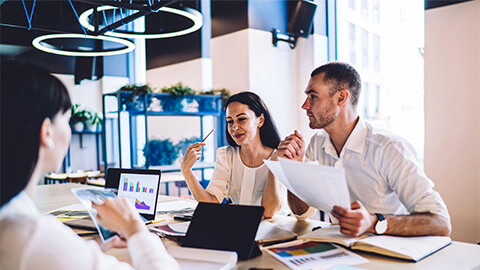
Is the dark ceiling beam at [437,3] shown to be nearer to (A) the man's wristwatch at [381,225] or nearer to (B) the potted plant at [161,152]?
(A) the man's wristwatch at [381,225]

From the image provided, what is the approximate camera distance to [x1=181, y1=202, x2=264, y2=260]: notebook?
4.33ft

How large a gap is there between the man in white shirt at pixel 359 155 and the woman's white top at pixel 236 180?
0.36 metres

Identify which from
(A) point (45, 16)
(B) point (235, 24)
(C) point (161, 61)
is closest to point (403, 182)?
(B) point (235, 24)

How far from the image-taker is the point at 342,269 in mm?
1180

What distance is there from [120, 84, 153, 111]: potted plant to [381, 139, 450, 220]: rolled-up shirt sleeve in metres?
3.45

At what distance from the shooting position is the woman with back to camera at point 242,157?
241cm

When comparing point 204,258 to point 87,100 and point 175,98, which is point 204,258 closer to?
point 175,98

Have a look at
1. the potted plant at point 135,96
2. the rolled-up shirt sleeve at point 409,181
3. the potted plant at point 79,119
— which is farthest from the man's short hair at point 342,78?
the potted plant at point 79,119

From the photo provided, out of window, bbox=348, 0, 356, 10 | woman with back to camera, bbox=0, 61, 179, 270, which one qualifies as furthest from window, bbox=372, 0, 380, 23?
woman with back to camera, bbox=0, 61, 179, 270

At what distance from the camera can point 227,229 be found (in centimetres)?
137

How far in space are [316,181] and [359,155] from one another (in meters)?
0.71

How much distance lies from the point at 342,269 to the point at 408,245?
35 centimetres

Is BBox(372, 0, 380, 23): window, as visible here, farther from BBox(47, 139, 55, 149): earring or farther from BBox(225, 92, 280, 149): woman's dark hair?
BBox(47, 139, 55, 149): earring

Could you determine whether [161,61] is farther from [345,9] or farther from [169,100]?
[345,9]
